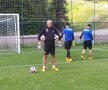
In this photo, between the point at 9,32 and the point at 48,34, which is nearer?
the point at 48,34

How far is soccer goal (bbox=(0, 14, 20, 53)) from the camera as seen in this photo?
27.2 metres

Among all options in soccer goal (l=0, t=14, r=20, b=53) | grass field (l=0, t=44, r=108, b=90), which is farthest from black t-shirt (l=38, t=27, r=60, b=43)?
soccer goal (l=0, t=14, r=20, b=53)

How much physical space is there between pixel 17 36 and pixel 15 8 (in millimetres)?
7340

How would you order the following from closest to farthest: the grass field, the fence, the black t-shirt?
the grass field, the black t-shirt, the fence

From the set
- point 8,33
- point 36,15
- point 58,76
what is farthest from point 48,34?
point 36,15

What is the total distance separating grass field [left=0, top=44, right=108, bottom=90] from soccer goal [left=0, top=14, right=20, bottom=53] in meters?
6.21

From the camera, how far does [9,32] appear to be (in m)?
27.9

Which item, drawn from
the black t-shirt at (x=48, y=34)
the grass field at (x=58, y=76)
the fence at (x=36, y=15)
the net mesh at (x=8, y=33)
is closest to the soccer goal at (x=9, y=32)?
the net mesh at (x=8, y=33)

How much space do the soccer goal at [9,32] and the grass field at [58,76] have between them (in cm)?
621

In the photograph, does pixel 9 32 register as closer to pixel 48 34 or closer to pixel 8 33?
pixel 8 33

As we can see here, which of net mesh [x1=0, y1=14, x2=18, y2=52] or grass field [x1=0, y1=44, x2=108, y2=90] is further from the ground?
net mesh [x1=0, y1=14, x2=18, y2=52]

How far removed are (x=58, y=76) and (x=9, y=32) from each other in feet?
42.5

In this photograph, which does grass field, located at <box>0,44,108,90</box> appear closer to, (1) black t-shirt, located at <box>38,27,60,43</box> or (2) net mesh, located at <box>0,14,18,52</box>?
(1) black t-shirt, located at <box>38,27,60,43</box>

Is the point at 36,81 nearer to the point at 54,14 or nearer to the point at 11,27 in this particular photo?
the point at 11,27
